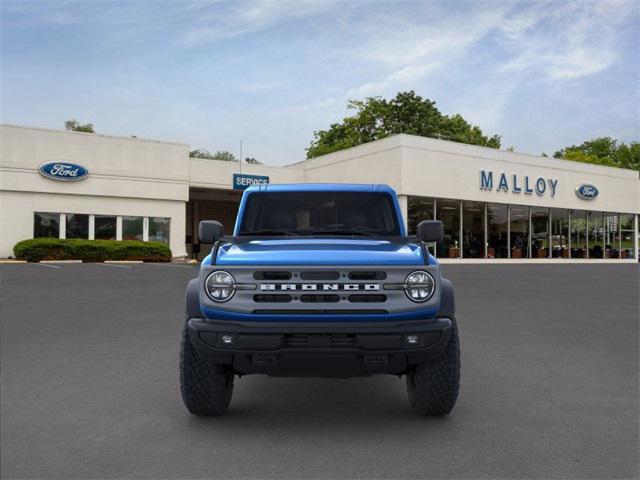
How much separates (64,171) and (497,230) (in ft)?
88.6

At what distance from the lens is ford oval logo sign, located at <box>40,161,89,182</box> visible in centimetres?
3141

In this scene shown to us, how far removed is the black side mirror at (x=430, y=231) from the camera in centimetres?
498

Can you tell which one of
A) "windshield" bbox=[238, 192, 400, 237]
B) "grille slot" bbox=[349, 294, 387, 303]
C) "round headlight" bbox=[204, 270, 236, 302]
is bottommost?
"grille slot" bbox=[349, 294, 387, 303]

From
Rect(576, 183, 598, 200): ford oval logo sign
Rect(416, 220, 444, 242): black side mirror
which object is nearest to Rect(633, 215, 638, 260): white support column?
Rect(576, 183, 598, 200): ford oval logo sign

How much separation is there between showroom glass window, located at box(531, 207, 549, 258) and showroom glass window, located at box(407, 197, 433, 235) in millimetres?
9582

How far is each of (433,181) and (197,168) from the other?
49.5 feet

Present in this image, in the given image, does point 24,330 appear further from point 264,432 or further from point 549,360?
point 549,360

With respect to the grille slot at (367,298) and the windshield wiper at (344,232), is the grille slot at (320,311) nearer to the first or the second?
the grille slot at (367,298)

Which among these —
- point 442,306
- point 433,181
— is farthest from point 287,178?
point 442,306

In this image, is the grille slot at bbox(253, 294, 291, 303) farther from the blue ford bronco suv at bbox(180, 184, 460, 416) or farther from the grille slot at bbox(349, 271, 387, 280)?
the grille slot at bbox(349, 271, 387, 280)

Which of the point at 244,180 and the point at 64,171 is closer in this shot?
the point at 64,171

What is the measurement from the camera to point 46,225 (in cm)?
3183

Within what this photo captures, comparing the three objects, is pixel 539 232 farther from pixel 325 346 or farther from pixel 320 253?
pixel 325 346

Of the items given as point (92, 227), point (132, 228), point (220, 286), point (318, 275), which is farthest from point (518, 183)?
point (220, 286)
